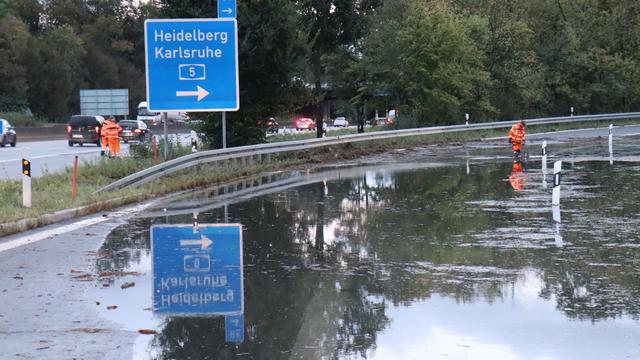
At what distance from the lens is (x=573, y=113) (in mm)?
58938

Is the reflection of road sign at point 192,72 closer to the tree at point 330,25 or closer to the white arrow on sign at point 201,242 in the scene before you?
the white arrow on sign at point 201,242

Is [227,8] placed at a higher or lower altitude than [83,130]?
higher

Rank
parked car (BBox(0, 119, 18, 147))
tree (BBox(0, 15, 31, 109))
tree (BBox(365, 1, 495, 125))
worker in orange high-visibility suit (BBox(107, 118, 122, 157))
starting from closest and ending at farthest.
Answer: worker in orange high-visibility suit (BBox(107, 118, 122, 157)) → parked car (BBox(0, 119, 18, 147)) → tree (BBox(365, 1, 495, 125)) → tree (BBox(0, 15, 31, 109))

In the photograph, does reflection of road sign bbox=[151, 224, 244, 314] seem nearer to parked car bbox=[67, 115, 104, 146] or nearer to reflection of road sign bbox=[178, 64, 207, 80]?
reflection of road sign bbox=[178, 64, 207, 80]

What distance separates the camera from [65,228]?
1486 cm

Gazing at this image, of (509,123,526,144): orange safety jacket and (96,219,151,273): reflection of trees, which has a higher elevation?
(509,123,526,144): orange safety jacket

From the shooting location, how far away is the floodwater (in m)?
7.34

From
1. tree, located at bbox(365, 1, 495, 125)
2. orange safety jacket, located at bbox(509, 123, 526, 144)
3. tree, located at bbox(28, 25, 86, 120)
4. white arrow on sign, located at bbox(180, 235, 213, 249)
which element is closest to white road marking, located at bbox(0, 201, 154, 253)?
white arrow on sign, located at bbox(180, 235, 213, 249)

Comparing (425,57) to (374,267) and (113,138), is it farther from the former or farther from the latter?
(374,267)

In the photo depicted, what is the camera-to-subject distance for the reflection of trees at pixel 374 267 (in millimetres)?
7711

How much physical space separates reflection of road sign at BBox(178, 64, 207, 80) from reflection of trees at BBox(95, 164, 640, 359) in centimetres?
723

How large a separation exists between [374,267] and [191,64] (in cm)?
1527

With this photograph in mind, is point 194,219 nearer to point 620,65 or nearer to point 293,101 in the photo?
point 293,101

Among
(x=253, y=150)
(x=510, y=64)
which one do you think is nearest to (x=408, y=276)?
(x=253, y=150)
